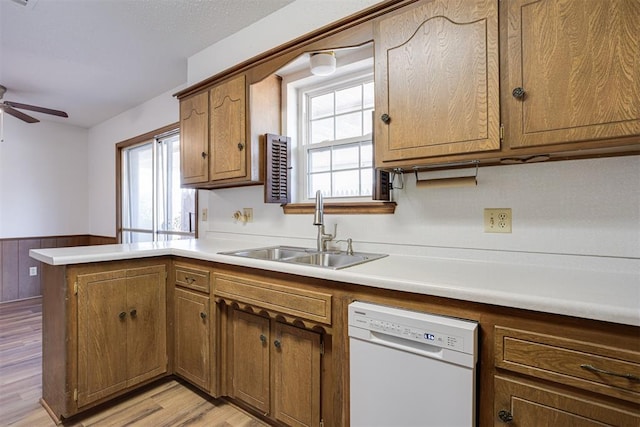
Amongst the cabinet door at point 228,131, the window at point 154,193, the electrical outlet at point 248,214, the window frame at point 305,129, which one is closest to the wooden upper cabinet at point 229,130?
the cabinet door at point 228,131

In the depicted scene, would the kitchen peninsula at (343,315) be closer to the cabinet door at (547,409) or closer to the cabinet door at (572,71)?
the cabinet door at (547,409)

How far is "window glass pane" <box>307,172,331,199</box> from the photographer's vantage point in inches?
90.4

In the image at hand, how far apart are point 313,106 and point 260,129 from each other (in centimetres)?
47

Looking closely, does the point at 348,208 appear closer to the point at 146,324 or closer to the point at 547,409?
the point at 547,409

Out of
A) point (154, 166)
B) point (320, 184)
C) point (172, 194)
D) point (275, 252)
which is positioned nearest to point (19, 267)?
point (154, 166)

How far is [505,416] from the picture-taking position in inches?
38.8

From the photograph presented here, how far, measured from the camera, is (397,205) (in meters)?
1.76

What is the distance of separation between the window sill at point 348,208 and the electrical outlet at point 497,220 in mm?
459

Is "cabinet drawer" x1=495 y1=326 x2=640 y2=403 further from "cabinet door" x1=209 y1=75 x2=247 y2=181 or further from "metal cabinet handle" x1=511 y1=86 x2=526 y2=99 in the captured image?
"cabinet door" x1=209 y1=75 x2=247 y2=181

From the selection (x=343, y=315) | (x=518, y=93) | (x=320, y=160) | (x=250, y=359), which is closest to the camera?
(x=518, y=93)

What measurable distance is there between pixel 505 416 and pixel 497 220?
800 mm

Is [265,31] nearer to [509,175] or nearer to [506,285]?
[509,175]

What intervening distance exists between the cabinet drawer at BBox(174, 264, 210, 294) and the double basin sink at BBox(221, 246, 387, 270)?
196 millimetres

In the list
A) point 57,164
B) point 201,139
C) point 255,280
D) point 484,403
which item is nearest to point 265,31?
point 201,139
